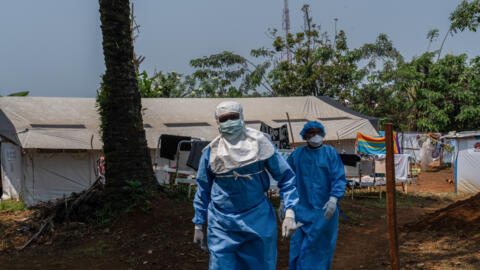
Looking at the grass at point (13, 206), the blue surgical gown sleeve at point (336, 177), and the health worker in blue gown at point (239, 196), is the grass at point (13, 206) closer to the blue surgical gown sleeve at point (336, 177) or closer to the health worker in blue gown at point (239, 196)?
the blue surgical gown sleeve at point (336, 177)

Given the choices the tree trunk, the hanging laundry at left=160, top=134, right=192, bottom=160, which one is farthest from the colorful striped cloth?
the tree trunk

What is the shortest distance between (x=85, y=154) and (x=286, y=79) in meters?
15.9

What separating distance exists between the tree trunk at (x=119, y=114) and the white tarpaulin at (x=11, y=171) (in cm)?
725

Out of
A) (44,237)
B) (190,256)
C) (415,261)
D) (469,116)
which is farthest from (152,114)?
(469,116)

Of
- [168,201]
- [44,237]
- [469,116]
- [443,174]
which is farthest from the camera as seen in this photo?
[469,116]

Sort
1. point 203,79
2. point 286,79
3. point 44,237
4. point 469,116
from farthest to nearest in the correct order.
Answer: point 203,79
point 286,79
point 469,116
point 44,237

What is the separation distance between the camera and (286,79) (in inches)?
1073

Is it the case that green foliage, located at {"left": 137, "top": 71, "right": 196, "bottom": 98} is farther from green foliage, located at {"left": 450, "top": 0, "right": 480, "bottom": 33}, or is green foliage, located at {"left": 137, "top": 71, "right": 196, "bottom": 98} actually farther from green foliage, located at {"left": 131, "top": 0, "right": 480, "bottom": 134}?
green foliage, located at {"left": 450, "top": 0, "right": 480, "bottom": 33}

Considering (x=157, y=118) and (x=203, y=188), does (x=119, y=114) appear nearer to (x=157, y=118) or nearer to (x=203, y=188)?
(x=203, y=188)

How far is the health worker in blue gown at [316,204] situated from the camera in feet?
14.9

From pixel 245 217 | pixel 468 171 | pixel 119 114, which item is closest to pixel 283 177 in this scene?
pixel 245 217

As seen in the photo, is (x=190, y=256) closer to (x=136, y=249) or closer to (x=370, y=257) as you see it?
(x=136, y=249)

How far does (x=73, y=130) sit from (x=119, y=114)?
7.27m

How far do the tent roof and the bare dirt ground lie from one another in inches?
145
